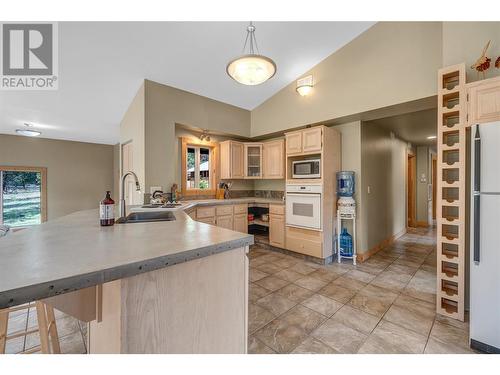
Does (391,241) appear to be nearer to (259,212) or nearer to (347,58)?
(259,212)

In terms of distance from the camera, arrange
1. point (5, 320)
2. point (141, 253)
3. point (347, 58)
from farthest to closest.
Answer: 1. point (347, 58)
2. point (5, 320)
3. point (141, 253)

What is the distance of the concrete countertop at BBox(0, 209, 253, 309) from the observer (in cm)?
63

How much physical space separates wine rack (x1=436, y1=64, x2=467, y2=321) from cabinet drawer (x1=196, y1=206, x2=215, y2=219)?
2954 millimetres

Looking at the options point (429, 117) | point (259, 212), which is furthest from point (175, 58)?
point (429, 117)

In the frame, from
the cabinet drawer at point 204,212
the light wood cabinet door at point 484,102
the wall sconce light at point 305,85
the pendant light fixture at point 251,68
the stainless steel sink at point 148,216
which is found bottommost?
the cabinet drawer at point 204,212

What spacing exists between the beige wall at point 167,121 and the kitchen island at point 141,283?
2.25m

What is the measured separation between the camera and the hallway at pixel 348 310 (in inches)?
Result: 65.6

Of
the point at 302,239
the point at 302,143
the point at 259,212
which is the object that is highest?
the point at 302,143

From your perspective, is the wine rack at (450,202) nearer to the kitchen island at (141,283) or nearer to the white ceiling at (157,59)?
the white ceiling at (157,59)

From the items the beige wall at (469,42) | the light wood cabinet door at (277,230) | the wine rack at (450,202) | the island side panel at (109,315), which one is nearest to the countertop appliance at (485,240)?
the wine rack at (450,202)

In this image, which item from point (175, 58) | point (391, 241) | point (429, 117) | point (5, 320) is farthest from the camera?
point (391, 241)

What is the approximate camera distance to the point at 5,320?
111 cm

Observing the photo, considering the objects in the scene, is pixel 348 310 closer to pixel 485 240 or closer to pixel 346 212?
pixel 485 240

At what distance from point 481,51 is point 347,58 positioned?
58.4 inches
